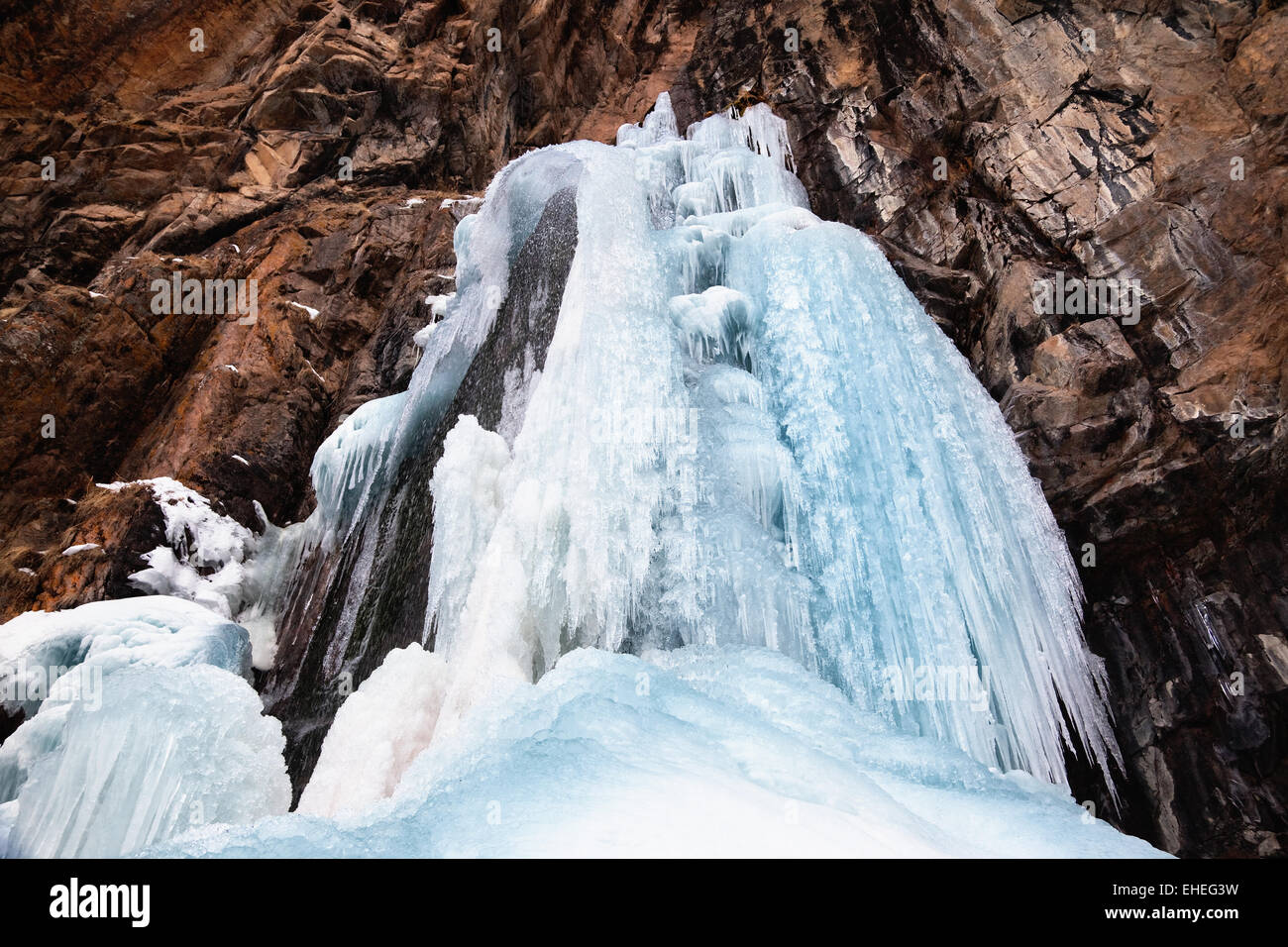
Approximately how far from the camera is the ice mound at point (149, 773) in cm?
363

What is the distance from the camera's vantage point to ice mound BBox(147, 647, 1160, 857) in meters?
2.12

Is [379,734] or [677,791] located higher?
[677,791]

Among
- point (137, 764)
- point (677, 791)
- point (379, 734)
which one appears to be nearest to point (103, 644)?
point (137, 764)

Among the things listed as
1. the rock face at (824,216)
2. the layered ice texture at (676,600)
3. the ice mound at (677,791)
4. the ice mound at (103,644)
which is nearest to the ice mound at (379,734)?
the layered ice texture at (676,600)

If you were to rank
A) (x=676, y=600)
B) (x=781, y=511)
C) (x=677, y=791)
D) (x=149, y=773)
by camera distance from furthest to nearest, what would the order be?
(x=781, y=511) < (x=676, y=600) < (x=149, y=773) < (x=677, y=791)

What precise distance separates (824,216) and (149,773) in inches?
351

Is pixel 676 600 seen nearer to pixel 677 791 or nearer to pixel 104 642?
pixel 677 791

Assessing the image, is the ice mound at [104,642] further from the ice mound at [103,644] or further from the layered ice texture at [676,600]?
the layered ice texture at [676,600]

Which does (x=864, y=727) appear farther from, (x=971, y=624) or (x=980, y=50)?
(x=980, y=50)

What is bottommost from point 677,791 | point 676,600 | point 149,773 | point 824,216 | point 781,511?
point 149,773

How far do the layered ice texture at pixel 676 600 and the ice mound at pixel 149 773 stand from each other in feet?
0.05

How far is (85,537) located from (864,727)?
6869 millimetres

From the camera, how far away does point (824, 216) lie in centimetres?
971
